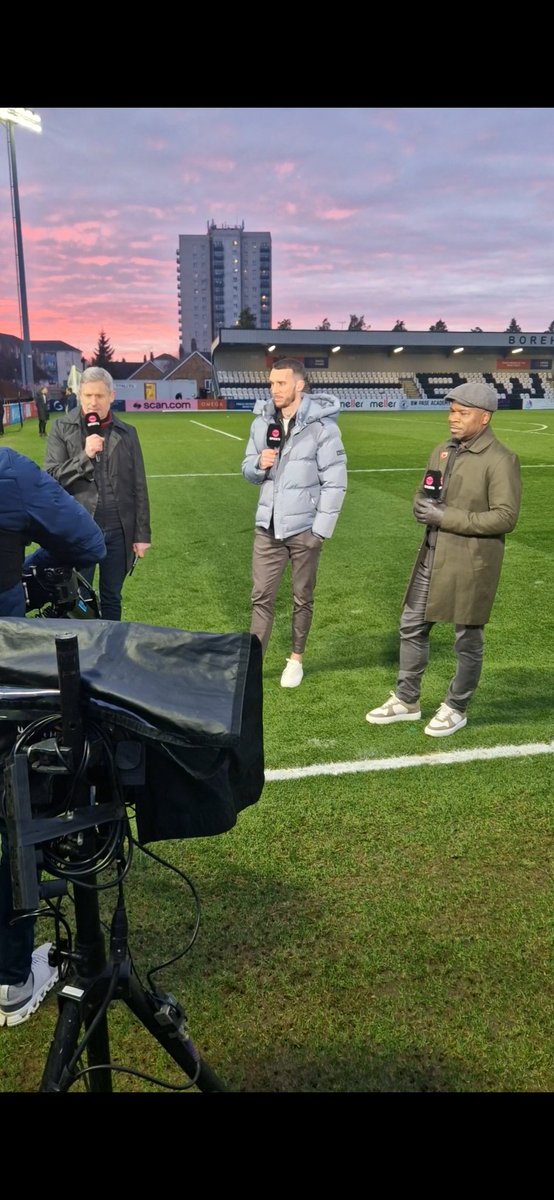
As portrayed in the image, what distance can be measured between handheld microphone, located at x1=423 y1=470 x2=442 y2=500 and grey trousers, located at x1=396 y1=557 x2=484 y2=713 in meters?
0.43

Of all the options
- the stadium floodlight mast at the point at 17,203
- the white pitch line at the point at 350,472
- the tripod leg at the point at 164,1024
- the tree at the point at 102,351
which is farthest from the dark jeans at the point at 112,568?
the tree at the point at 102,351

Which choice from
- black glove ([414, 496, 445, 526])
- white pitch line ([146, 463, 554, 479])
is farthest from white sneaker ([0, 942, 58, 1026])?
white pitch line ([146, 463, 554, 479])

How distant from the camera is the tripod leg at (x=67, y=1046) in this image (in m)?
1.85

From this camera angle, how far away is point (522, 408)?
55344mm

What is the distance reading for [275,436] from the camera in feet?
17.5

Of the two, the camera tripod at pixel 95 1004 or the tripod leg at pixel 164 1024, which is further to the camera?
the tripod leg at pixel 164 1024

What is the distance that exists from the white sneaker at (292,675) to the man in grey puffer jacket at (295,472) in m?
0.46

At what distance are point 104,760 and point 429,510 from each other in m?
3.25

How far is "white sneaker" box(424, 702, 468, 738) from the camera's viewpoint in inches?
193

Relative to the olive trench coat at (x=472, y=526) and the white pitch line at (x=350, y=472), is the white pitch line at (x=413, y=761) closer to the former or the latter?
the olive trench coat at (x=472, y=526)

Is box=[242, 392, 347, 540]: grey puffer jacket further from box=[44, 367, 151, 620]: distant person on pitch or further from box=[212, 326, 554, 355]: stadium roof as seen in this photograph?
box=[212, 326, 554, 355]: stadium roof
